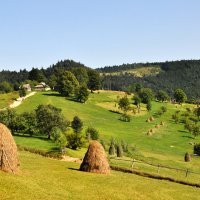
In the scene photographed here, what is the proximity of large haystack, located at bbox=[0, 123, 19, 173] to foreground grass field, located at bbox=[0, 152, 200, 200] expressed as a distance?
814 millimetres

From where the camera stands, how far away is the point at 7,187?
26.0 meters

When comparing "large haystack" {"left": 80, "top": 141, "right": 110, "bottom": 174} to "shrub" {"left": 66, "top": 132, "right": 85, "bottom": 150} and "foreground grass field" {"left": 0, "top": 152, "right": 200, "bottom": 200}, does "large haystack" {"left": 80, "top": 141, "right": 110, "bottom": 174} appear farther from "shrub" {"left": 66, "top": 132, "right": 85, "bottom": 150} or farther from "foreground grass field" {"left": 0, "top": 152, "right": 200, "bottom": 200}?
"shrub" {"left": 66, "top": 132, "right": 85, "bottom": 150}

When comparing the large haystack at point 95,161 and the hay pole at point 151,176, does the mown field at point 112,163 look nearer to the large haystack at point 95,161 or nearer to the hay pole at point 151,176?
the hay pole at point 151,176

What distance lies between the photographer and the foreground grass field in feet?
87.0

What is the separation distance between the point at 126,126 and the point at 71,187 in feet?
343

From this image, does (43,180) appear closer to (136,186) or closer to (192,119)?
(136,186)

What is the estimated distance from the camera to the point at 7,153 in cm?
3119

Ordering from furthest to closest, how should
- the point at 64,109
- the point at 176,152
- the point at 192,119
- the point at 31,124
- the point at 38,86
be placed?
the point at 38,86, the point at 192,119, the point at 64,109, the point at 176,152, the point at 31,124

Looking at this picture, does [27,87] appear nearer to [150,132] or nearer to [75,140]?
[150,132]

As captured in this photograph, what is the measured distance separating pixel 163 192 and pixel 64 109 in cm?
10407

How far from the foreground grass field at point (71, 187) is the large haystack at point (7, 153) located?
81cm

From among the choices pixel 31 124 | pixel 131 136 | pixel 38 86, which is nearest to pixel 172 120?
pixel 131 136

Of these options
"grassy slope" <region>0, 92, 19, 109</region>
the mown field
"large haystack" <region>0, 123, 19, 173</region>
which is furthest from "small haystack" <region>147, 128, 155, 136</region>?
"large haystack" <region>0, 123, 19, 173</region>

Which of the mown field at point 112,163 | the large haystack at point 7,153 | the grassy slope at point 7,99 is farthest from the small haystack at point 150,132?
the large haystack at point 7,153
